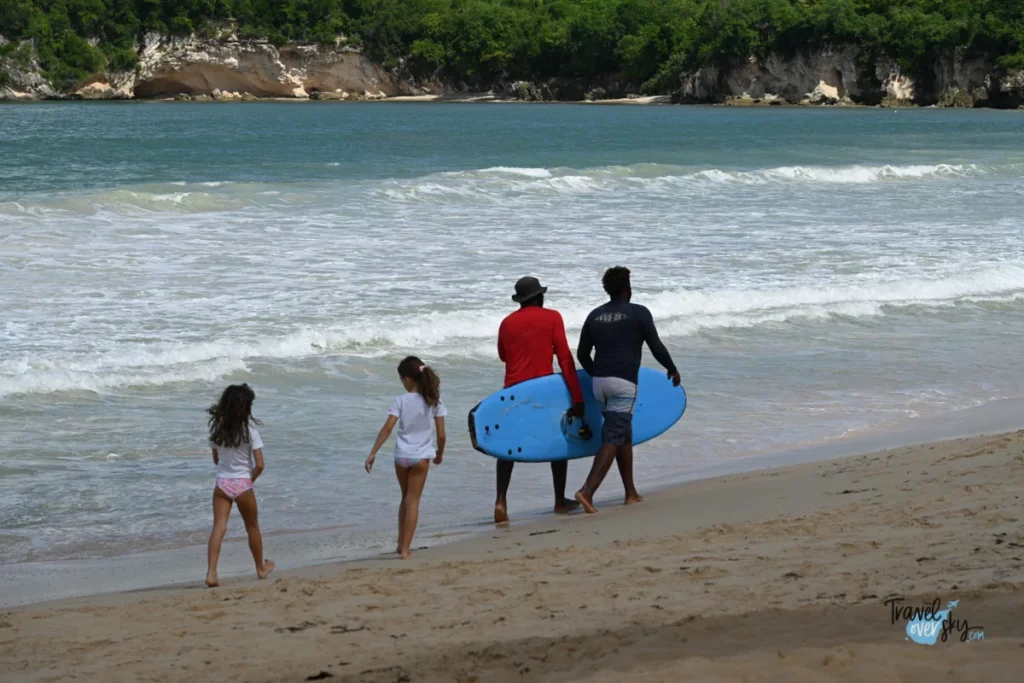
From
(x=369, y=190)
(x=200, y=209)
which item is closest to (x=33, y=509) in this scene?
(x=200, y=209)

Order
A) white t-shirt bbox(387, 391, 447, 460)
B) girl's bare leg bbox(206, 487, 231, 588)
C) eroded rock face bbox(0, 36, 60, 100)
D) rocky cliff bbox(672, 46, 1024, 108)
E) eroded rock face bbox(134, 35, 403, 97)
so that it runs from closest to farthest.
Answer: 1. girl's bare leg bbox(206, 487, 231, 588)
2. white t-shirt bbox(387, 391, 447, 460)
3. rocky cliff bbox(672, 46, 1024, 108)
4. eroded rock face bbox(0, 36, 60, 100)
5. eroded rock face bbox(134, 35, 403, 97)

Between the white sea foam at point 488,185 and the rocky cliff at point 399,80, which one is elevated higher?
the rocky cliff at point 399,80

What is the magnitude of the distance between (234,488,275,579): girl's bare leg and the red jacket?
1760mm

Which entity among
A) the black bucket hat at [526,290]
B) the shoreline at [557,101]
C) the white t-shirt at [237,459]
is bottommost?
the white t-shirt at [237,459]

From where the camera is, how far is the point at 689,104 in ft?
359

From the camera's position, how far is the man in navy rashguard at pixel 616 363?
6.87 metres

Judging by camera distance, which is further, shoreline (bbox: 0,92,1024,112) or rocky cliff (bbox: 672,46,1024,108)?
shoreline (bbox: 0,92,1024,112)

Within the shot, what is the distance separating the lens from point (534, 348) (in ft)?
23.0

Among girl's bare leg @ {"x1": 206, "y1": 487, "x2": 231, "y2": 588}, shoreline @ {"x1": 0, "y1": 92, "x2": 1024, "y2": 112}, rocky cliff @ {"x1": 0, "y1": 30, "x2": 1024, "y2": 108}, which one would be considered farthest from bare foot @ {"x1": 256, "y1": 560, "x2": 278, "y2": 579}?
rocky cliff @ {"x1": 0, "y1": 30, "x2": 1024, "y2": 108}

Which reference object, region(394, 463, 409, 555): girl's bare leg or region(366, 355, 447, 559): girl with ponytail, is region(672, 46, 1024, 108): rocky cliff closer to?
region(366, 355, 447, 559): girl with ponytail

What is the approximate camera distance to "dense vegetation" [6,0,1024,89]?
102500 millimetres

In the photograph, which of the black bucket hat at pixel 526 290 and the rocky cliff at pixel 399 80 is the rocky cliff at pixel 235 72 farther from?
the black bucket hat at pixel 526 290

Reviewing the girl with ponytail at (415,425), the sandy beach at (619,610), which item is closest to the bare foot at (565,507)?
the sandy beach at (619,610)

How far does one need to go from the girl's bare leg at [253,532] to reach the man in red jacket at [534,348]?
4.97ft
